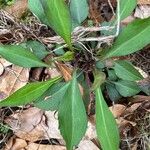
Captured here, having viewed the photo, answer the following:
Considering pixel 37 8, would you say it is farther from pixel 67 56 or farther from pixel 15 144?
pixel 15 144

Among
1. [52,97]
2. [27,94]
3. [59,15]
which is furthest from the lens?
[52,97]

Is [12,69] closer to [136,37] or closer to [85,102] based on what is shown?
[85,102]

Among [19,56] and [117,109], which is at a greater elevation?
[19,56]

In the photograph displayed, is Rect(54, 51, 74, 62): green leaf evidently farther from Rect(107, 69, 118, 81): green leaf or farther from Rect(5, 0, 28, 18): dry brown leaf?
Rect(5, 0, 28, 18): dry brown leaf

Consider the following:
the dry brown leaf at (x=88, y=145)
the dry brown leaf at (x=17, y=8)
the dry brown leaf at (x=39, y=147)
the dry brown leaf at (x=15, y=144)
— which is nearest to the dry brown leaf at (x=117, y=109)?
the dry brown leaf at (x=88, y=145)

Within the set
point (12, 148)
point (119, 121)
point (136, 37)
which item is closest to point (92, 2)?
point (136, 37)

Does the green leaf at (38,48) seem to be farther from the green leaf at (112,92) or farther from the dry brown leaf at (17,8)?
the green leaf at (112,92)

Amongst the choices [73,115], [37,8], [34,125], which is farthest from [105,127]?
[37,8]

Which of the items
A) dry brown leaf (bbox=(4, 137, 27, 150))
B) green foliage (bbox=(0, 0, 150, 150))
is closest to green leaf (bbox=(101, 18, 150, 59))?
green foliage (bbox=(0, 0, 150, 150))
